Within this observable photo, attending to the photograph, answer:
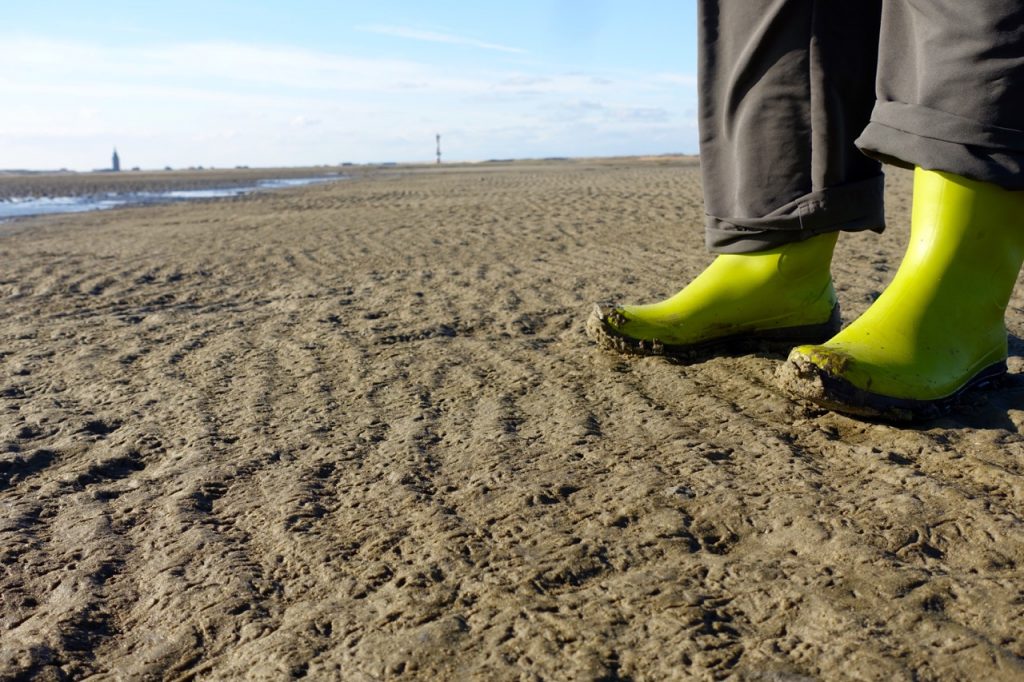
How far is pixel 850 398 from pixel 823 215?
0.48 m

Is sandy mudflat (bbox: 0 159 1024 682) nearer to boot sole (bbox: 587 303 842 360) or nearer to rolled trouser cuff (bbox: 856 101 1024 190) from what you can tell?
boot sole (bbox: 587 303 842 360)

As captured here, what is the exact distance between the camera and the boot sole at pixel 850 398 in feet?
4.94

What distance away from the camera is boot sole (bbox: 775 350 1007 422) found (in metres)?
1.50

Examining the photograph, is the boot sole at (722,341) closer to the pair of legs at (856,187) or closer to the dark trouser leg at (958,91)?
the pair of legs at (856,187)

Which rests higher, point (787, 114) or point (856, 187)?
point (787, 114)

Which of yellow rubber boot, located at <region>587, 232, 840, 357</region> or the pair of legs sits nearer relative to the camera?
the pair of legs

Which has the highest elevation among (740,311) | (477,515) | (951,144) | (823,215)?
(951,144)

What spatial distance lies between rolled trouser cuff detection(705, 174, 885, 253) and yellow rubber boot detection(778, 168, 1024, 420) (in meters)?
0.20

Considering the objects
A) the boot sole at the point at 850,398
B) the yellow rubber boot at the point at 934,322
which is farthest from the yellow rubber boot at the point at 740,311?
the boot sole at the point at 850,398

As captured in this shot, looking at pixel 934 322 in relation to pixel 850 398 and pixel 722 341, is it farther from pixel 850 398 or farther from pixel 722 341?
pixel 722 341

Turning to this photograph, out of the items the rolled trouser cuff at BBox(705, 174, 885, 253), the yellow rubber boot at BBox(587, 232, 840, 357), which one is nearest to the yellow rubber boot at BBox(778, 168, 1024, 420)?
the rolled trouser cuff at BBox(705, 174, 885, 253)

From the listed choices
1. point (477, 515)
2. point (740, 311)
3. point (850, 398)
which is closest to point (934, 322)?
point (850, 398)

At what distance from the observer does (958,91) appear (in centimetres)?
145

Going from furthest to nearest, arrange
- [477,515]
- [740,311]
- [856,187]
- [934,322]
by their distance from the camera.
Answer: [740,311], [856,187], [934,322], [477,515]
